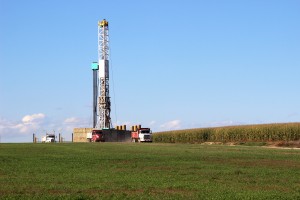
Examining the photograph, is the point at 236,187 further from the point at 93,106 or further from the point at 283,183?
the point at 93,106

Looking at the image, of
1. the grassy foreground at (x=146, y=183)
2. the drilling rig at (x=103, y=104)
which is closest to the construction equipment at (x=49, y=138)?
the drilling rig at (x=103, y=104)

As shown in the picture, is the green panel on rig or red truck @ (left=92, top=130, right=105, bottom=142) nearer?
red truck @ (left=92, top=130, right=105, bottom=142)

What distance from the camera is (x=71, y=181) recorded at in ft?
72.0

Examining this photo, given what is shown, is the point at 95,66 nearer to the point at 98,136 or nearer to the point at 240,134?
the point at 98,136

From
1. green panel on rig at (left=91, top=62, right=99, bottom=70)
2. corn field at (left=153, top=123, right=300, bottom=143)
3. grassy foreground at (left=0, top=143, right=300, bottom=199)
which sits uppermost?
green panel on rig at (left=91, top=62, right=99, bottom=70)

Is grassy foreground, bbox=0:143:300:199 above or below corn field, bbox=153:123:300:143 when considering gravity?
below

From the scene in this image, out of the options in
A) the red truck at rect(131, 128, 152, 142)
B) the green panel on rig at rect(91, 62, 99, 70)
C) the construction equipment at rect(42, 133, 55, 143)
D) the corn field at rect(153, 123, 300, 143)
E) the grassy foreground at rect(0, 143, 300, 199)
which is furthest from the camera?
the construction equipment at rect(42, 133, 55, 143)

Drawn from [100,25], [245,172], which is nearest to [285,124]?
[100,25]

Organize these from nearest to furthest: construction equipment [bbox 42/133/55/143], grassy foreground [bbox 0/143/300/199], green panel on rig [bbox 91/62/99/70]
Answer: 1. grassy foreground [bbox 0/143/300/199]
2. green panel on rig [bbox 91/62/99/70]
3. construction equipment [bbox 42/133/55/143]

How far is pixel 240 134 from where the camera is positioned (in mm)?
97938

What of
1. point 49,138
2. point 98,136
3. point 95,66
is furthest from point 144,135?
point 49,138

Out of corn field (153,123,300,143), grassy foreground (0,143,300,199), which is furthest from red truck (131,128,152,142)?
grassy foreground (0,143,300,199)

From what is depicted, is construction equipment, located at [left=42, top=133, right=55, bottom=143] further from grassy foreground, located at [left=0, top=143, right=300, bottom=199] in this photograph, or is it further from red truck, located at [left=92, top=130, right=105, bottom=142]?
grassy foreground, located at [left=0, top=143, right=300, bottom=199]

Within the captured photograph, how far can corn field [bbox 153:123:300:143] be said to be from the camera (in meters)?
88.5
